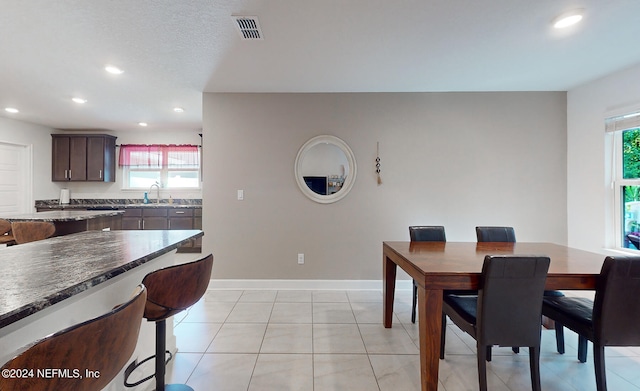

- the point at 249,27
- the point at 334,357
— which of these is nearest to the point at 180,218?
the point at 249,27

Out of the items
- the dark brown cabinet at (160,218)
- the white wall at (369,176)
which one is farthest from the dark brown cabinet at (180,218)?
the white wall at (369,176)

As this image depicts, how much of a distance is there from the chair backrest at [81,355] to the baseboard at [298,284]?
2665 mm

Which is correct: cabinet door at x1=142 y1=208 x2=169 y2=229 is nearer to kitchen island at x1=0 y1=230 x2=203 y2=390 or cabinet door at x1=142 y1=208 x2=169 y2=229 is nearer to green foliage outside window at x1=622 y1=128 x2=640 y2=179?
kitchen island at x1=0 y1=230 x2=203 y2=390

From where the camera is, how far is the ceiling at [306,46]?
1886 mm

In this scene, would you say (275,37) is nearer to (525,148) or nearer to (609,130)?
(525,148)

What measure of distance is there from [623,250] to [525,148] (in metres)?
1.42

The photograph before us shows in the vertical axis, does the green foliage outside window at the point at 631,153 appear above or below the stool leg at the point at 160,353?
above

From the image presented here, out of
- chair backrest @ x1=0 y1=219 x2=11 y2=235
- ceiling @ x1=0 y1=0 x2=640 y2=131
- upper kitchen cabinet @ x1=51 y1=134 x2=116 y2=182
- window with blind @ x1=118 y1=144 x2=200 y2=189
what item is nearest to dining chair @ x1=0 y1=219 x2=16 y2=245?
chair backrest @ x1=0 y1=219 x2=11 y2=235

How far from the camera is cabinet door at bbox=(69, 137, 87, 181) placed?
5348 millimetres

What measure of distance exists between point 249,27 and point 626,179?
3.97 m

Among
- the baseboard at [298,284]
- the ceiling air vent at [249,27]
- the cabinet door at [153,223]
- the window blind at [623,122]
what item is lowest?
the baseboard at [298,284]

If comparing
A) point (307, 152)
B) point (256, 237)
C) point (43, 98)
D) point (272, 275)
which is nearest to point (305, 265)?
point (272, 275)

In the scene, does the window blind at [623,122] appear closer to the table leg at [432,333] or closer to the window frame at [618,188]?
the window frame at [618,188]

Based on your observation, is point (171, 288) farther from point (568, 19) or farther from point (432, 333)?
point (568, 19)
